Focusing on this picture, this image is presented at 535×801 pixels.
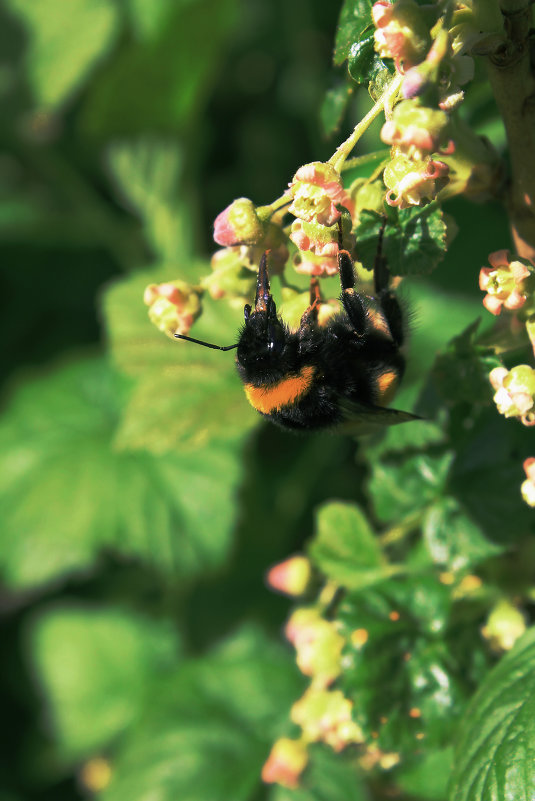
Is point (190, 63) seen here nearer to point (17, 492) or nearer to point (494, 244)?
point (494, 244)

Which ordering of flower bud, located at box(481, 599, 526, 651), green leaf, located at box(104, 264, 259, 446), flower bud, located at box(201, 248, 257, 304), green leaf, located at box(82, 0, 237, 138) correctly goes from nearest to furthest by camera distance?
flower bud, located at box(201, 248, 257, 304)
flower bud, located at box(481, 599, 526, 651)
green leaf, located at box(104, 264, 259, 446)
green leaf, located at box(82, 0, 237, 138)

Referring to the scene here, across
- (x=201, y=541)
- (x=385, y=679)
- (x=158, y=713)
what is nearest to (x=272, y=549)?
(x=201, y=541)

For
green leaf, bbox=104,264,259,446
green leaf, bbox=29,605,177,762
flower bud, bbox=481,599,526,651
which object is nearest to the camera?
flower bud, bbox=481,599,526,651

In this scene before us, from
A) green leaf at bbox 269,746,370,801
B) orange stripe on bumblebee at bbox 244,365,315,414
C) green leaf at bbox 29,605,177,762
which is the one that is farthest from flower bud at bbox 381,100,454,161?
green leaf at bbox 29,605,177,762

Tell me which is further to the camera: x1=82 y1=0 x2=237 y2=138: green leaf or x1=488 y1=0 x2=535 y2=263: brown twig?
x1=82 y1=0 x2=237 y2=138: green leaf

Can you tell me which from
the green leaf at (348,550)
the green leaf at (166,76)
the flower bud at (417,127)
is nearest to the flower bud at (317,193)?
the flower bud at (417,127)

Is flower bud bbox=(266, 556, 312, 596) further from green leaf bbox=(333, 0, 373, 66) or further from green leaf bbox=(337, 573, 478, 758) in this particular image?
green leaf bbox=(333, 0, 373, 66)
